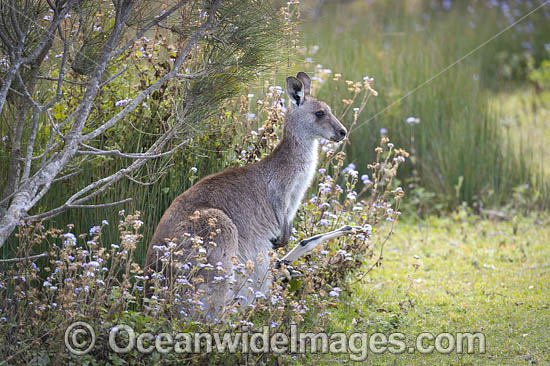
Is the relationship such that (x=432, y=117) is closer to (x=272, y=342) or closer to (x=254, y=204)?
(x=254, y=204)

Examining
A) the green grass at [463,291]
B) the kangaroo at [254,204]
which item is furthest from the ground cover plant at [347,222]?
the kangaroo at [254,204]

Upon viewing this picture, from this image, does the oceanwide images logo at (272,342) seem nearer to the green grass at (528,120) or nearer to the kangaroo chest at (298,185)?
the kangaroo chest at (298,185)

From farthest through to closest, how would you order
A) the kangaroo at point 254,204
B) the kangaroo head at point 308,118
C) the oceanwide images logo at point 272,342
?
the kangaroo head at point 308,118
the kangaroo at point 254,204
the oceanwide images logo at point 272,342

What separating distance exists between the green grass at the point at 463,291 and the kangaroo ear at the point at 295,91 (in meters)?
1.34

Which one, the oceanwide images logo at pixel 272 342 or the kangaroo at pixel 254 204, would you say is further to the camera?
the kangaroo at pixel 254 204

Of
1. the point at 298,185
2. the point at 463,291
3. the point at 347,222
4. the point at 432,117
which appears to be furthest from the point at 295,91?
the point at 432,117

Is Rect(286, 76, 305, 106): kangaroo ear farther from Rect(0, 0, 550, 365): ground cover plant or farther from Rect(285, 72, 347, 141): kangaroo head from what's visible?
Rect(0, 0, 550, 365): ground cover plant

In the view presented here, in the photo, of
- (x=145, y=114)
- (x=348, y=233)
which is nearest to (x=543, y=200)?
(x=348, y=233)

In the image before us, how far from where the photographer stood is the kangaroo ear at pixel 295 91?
204 inches

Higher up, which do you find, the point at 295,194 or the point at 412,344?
the point at 295,194

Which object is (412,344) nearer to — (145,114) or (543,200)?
(145,114)

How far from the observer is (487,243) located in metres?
7.17

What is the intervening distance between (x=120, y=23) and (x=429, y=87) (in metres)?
5.41

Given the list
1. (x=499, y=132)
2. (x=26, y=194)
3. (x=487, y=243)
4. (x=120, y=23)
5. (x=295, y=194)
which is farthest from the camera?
(x=499, y=132)
